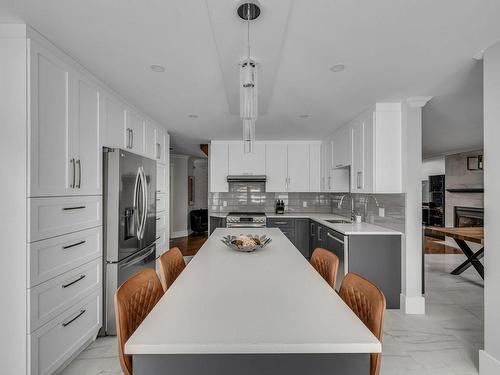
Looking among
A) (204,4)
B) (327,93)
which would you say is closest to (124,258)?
(204,4)

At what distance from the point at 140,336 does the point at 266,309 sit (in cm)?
46

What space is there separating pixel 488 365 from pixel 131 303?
7.66ft

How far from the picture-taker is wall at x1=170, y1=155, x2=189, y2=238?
7.93 meters

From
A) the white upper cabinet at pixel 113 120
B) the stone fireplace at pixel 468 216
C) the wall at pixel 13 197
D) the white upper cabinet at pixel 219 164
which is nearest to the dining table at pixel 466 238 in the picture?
the stone fireplace at pixel 468 216

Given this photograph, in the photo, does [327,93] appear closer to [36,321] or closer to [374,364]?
[374,364]

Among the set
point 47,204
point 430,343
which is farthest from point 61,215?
point 430,343

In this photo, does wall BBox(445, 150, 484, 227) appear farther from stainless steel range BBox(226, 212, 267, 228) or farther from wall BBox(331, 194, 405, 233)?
stainless steel range BBox(226, 212, 267, 228)

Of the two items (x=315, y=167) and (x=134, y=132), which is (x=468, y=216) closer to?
(x=315, y=167)

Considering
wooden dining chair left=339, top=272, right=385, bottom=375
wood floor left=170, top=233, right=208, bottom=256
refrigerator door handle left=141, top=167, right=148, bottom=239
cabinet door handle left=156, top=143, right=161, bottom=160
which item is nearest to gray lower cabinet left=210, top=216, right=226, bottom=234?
wood floor left=170, top=233, right=208, bottom=256

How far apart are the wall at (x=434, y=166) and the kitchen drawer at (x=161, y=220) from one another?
296 inches

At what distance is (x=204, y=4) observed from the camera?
4.78 ft

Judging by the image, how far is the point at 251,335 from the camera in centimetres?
90

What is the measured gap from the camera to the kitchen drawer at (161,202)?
13.5 ft

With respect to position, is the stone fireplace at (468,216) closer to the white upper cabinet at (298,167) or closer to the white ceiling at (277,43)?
the white upper cabinet at (298,167)
